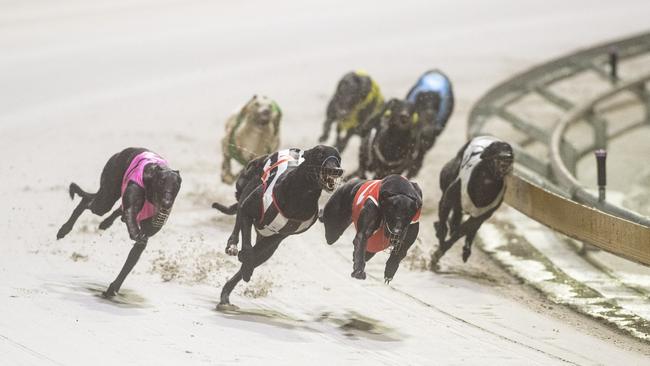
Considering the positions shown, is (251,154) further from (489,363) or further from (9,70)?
(9,70)

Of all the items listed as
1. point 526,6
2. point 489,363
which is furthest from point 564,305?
point 526,6

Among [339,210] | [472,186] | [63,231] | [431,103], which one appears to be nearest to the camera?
[339,210]

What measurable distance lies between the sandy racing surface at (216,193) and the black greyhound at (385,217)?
650 mm

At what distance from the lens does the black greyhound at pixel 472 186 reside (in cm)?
1100

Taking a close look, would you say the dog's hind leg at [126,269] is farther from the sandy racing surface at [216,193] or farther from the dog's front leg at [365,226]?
the dog's front leg at [365,226]

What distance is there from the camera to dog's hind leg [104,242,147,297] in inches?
378

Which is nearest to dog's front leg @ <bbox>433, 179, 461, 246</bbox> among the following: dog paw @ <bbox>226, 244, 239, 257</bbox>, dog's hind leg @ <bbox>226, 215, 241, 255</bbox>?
dog's hind leg @ <bbox>226, 215, 241, 255</bbox>

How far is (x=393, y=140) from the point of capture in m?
12.6

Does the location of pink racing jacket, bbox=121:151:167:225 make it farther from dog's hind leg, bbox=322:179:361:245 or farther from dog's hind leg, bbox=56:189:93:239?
dog's hind leg, bbox=322:179:361:245

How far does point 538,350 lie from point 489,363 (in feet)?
1.94

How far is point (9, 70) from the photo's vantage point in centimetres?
1878

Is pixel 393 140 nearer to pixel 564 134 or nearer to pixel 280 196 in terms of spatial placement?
pixel 280 196

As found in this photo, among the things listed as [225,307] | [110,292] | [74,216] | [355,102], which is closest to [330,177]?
[225,307]

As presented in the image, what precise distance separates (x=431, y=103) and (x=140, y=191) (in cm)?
501
